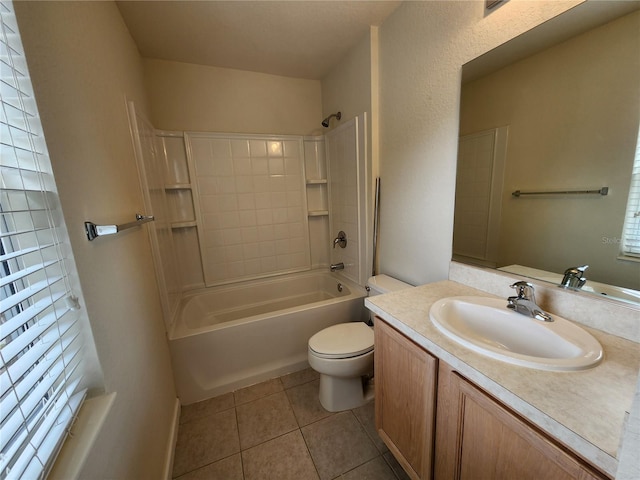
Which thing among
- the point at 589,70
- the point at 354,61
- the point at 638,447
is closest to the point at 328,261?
the point at 354,61

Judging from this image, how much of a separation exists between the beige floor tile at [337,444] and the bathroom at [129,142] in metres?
0.75

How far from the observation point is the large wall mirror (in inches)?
31.1

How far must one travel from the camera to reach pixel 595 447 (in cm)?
47

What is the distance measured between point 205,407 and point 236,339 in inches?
18.4

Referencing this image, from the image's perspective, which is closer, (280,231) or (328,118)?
(328,118)

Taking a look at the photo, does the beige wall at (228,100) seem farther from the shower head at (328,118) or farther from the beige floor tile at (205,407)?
the beige floor tile at (205,407)

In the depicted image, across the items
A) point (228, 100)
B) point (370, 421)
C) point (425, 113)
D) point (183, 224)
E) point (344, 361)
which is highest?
point (228, 100)

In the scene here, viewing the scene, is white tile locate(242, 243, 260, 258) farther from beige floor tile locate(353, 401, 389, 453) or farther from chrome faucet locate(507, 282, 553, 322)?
chrome faucet locate(507, 282, 553, 322)

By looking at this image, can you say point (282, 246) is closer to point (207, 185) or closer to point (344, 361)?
point (207, 185)

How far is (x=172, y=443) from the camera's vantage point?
1.34m

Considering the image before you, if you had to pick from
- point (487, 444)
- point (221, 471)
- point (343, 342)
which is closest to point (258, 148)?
point (343, 342)

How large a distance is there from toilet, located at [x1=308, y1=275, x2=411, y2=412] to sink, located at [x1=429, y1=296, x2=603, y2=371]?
631 mm

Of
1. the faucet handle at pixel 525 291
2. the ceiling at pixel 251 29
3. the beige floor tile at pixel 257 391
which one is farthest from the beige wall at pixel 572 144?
the beige floor tile at pixel 257 391

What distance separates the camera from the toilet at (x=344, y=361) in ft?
4.86
